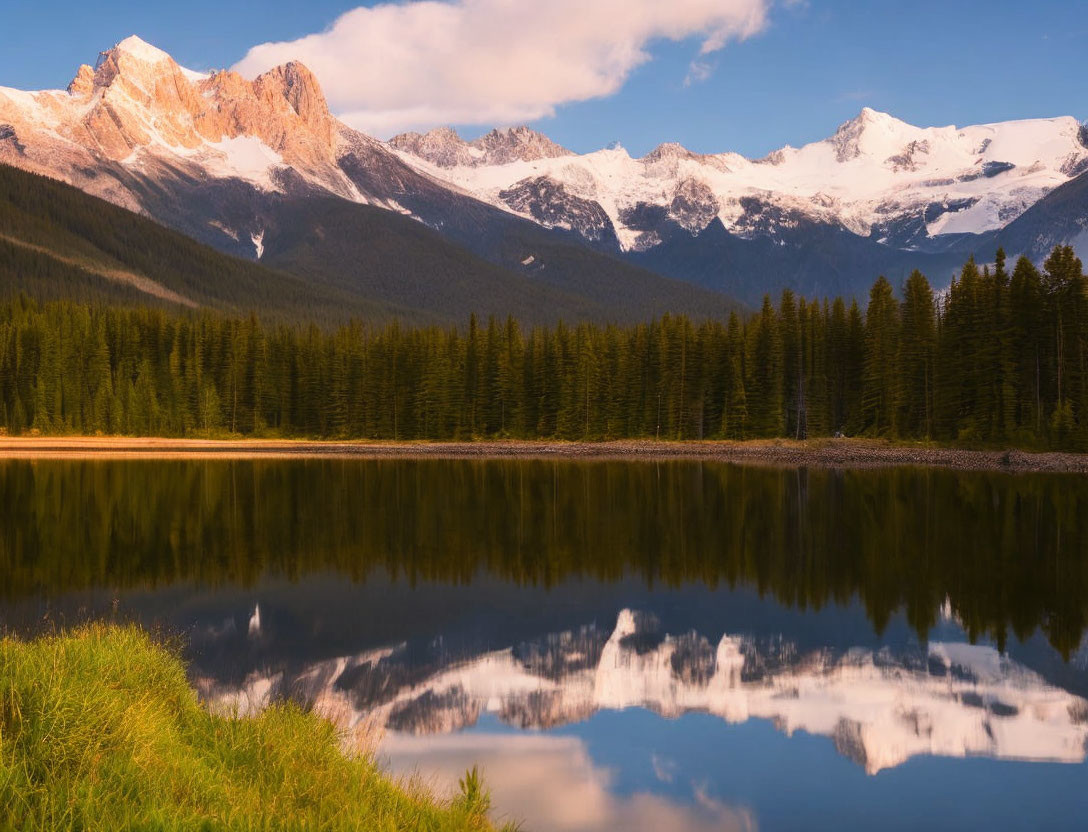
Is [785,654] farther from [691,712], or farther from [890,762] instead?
[890,762]

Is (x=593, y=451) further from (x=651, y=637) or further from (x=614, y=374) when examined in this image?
(x=651, y=637)

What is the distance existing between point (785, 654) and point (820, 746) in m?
6.01

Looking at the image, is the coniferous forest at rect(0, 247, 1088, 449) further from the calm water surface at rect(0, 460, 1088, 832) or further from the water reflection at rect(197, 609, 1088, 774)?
the water reflection at rect(197, 609, 1088, 774)

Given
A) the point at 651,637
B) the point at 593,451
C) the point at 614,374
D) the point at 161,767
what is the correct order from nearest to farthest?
the point at 161,767, the point at 651,637, the point at 593,451, the point at 614,374

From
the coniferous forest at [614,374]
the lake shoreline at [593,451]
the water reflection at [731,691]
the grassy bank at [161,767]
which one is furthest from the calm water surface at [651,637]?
the coniferous forest at [614,374]

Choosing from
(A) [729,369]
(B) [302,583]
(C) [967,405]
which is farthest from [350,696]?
(A) [729,369]

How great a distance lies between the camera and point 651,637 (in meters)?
24.3

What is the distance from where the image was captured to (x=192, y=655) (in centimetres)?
2166

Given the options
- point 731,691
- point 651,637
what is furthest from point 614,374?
point 731,691

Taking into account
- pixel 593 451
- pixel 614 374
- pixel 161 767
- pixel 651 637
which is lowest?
pixel 593 451

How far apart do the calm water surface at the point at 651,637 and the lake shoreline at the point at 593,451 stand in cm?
3936

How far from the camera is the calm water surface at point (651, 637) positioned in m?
15.1

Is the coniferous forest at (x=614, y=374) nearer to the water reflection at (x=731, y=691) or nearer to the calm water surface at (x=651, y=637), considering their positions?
the calm water surface at (x=651, y=637)

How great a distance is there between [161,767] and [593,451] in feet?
368
